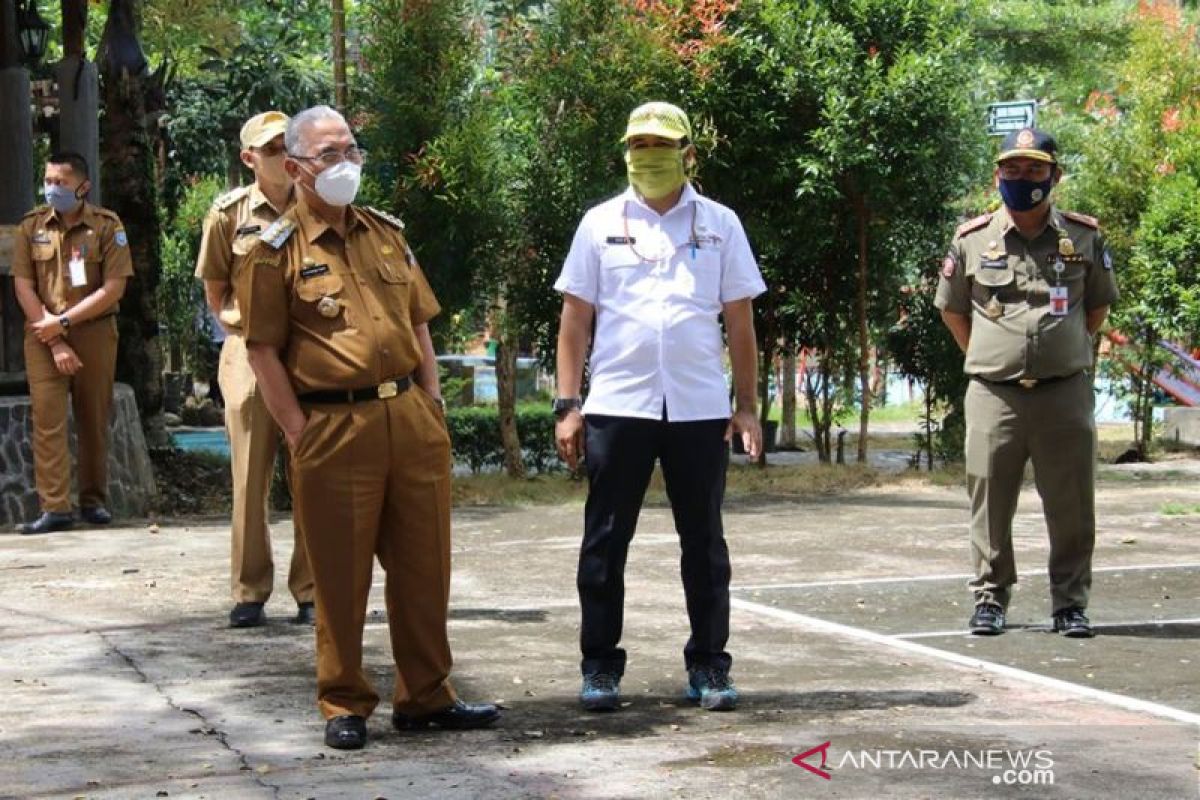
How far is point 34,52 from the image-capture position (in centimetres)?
1595

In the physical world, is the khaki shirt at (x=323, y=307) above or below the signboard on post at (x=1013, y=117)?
below

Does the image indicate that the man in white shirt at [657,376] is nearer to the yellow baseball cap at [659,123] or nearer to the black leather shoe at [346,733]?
the yellow baseball cap at [659,123]

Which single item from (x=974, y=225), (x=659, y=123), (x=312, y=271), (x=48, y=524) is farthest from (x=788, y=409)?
(x=312, y=271)

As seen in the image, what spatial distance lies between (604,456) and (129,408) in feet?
24.2

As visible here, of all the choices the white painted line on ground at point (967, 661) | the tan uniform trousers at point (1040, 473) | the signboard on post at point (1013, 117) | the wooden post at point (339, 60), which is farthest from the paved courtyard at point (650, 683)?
the wooden post at point (339, 60)

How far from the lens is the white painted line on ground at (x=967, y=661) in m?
6.62

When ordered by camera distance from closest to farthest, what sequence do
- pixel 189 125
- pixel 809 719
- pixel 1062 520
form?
pixel 809 719 < pixel 1062 520 < pixel 189 125

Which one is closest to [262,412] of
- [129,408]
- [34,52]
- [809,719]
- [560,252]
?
[809,719]

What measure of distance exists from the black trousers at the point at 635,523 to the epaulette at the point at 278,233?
1.22 meters

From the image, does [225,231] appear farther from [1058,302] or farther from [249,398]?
[1058,302]

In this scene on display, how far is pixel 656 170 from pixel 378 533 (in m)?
1.52

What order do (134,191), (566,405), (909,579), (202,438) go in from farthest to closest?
(202,438)
(134,191)
(909,579)
(566,405)

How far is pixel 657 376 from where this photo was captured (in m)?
6.72

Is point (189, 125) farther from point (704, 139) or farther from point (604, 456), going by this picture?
point (604, 456)
